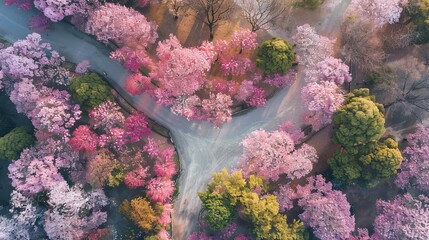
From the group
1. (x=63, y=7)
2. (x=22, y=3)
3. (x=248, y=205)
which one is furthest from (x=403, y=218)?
(x=22, y=3)

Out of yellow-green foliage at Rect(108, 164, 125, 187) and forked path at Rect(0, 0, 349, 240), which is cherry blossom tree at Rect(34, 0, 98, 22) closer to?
forked path at Rect(0, 0, 349, 240)

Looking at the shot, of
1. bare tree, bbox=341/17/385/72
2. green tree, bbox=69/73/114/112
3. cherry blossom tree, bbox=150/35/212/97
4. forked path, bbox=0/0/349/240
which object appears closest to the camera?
cherry blossom tree, bbox=150/35/212/97

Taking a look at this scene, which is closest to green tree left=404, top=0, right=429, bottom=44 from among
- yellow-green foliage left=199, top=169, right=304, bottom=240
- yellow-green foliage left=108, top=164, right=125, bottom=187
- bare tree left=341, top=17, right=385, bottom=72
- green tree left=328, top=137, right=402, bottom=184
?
bare tree left=341, top=17, right=385, bottom=72

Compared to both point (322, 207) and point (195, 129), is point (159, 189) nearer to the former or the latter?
point (195, 129)

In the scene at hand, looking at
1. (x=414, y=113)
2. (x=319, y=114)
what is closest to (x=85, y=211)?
(x=319, y=114)

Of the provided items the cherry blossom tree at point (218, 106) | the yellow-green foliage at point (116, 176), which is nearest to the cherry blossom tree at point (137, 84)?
the cherry blossom tree at point (218, 106)

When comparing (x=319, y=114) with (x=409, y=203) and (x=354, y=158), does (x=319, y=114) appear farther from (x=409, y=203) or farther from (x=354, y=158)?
(x=409, y=203)
